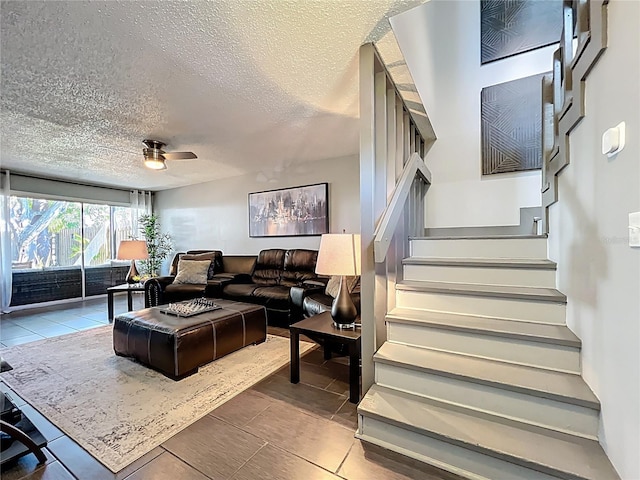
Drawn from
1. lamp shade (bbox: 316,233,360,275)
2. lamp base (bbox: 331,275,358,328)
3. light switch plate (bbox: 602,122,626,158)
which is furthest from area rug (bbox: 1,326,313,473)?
light switch plate (bbox: 602,122,626,158)

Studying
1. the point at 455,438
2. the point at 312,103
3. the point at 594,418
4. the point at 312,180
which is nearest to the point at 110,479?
the point at 455,438

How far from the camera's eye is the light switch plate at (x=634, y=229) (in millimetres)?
943

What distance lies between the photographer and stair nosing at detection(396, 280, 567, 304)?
172cm

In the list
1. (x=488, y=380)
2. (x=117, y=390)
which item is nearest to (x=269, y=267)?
(x=117, y=390)

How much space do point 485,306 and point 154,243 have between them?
6735mm

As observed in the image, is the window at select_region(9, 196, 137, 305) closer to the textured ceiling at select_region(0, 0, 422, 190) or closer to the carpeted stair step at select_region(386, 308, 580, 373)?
the textured ceiling at select_region(0, 0, 422, 190)

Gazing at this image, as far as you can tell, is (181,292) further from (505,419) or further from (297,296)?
(505,419)

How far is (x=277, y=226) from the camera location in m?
5.11

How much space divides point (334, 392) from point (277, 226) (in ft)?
11.0

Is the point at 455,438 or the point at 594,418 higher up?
the point at 594,418

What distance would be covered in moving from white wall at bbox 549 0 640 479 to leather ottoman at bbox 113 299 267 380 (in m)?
2.57

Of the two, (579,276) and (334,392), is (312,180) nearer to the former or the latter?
(334,392)

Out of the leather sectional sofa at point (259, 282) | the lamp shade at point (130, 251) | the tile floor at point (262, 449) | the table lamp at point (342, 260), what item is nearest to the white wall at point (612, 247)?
the tile floor at point (262, 449)

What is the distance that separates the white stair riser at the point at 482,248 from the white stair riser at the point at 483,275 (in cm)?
28
